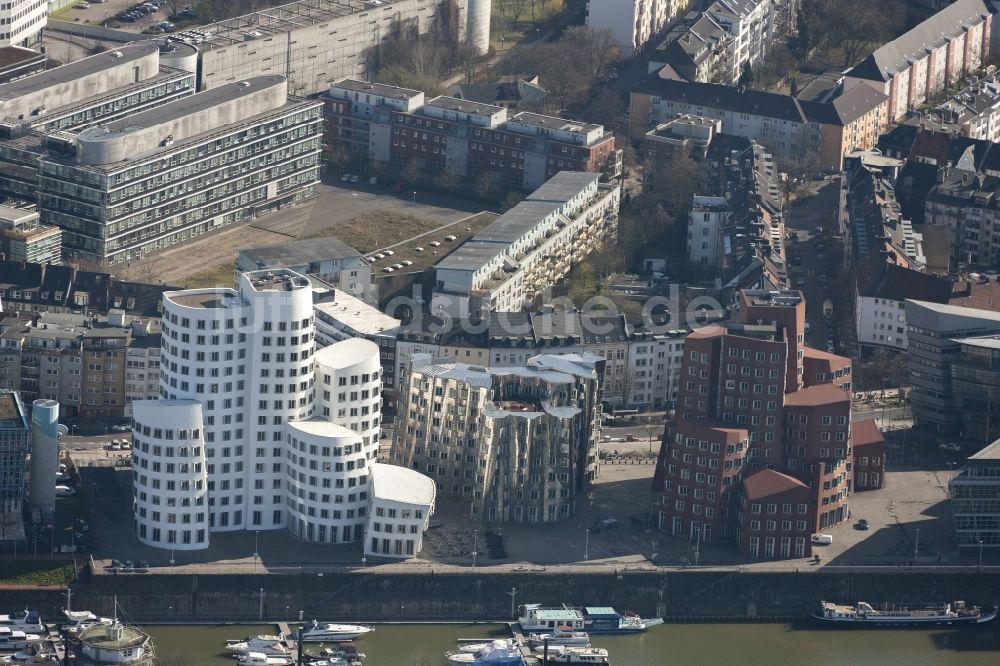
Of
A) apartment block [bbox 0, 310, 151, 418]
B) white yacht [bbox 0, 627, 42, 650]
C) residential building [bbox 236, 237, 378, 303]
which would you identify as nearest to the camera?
white yacht [bbox 0, 627, 42, 650]

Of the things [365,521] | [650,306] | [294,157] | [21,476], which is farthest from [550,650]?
[294,157]

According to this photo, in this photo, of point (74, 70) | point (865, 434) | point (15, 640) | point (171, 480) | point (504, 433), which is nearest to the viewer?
point (15, 640)

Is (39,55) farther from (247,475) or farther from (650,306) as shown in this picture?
(247,475)

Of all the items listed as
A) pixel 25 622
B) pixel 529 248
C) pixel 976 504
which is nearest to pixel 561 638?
pixel 976 504

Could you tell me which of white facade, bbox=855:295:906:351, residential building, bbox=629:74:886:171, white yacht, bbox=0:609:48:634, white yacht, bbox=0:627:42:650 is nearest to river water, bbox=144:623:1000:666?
white yacht, bbox=0:609:48:634

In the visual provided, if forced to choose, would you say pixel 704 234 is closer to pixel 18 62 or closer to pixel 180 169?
pixel 180 169

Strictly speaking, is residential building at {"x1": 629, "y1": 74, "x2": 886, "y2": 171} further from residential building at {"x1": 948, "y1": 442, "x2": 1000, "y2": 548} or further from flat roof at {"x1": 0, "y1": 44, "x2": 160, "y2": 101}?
residential building at {"x1": 948, "y1": 442, "x2": 1000, "y2": 548}
